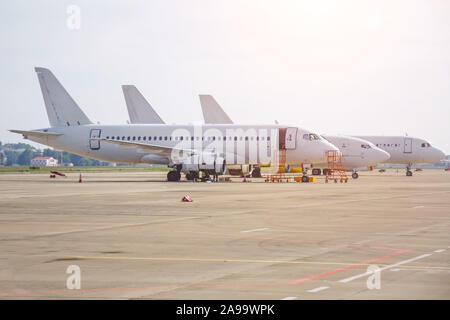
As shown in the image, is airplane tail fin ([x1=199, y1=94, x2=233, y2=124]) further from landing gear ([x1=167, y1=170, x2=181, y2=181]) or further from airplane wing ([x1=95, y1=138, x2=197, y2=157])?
landing gear ([x1=167, y1=170, x2=181, y2=181])

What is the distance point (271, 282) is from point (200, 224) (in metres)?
9.76

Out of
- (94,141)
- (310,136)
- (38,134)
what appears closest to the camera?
(310,136)

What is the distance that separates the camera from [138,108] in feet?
279

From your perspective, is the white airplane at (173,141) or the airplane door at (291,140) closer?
the white airplane at (173,141)

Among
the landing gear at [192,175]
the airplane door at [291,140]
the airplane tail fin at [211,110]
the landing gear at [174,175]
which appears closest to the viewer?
the landing gear at [192,175]

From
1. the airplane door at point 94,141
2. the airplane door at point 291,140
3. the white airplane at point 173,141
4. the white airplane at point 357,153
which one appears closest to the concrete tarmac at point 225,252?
the white airplane at point 173,141

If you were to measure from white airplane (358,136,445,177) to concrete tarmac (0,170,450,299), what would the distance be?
179 ft

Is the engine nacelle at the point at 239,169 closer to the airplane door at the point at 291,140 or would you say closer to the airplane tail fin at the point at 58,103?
the airplane door at the point at 291,140

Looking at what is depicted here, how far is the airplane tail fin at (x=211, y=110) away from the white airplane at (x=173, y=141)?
28168 millimetres

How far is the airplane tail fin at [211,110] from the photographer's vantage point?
294 ft

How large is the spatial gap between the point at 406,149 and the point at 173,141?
31101 millimetres

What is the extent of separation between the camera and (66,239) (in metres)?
16.6

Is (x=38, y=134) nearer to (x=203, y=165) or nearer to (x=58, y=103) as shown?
(x=58, y=103)

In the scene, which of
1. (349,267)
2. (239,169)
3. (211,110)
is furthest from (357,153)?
(349,267)
